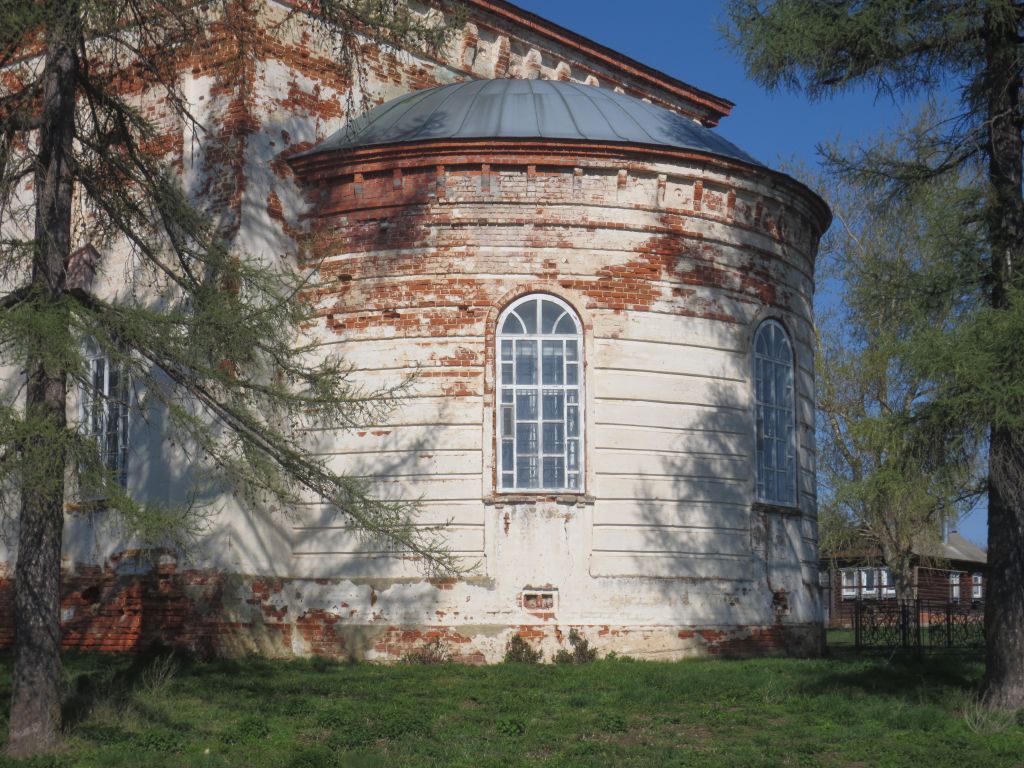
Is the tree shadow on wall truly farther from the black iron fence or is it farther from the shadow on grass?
the black iron fence

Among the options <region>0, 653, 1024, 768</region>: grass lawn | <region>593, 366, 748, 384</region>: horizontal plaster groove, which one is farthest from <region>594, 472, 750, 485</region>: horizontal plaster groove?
<region>0, 653, 1024, 768</region>: grass lawn

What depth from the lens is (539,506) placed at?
15.3m

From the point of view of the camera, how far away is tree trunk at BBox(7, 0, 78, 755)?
377 inches

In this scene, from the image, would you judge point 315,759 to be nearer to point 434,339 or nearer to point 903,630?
point 434,339

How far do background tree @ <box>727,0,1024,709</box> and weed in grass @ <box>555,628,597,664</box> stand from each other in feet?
14.7

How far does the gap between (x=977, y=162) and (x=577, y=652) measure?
21.7 ft

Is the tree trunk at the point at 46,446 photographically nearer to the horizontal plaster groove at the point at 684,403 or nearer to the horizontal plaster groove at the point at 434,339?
the horizontal plaster groove at the point at 434,339

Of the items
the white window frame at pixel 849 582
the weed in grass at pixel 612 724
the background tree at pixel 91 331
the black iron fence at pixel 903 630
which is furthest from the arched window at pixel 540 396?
the white window frame at pixel 849 582

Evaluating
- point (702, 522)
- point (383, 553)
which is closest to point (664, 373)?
point (702, 522)

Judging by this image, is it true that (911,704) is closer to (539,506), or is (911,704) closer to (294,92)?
(539,506)

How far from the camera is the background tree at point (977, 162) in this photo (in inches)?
443

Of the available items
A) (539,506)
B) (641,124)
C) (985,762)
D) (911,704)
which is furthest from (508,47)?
(985,762)

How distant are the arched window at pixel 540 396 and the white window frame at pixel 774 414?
2.42m

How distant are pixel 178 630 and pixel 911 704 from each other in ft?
26.3
